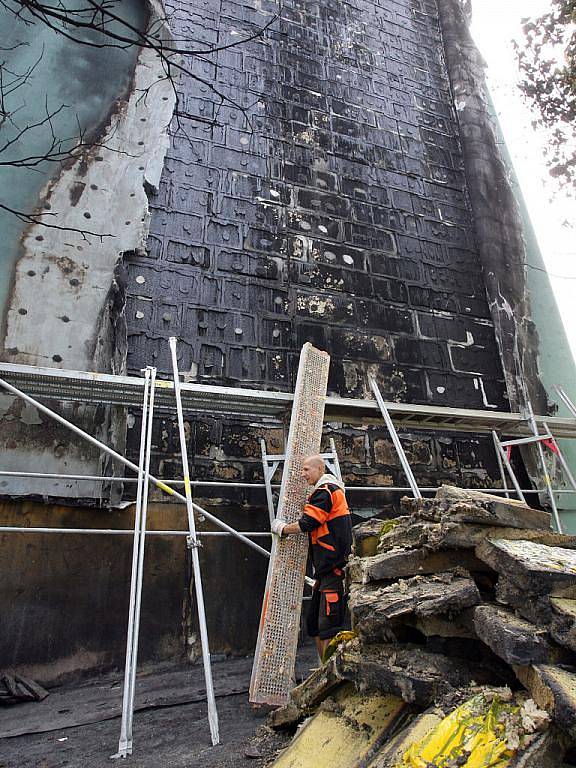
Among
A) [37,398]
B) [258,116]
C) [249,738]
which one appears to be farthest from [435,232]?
[249,738]

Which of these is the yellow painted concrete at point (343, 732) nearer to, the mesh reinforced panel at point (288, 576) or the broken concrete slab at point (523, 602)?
the broken concrete slab at point (523, 602)

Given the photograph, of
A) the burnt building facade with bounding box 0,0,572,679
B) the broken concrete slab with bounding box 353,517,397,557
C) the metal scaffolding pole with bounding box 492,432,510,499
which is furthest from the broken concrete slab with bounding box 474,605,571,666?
the metal scaffolding pole with bounding box 492,432,510,499

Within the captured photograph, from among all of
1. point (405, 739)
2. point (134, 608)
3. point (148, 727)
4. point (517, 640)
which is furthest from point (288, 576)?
point (517, 640)

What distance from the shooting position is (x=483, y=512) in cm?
210

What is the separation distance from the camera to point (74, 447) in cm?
395

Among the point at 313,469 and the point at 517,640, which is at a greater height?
the point at 313,469

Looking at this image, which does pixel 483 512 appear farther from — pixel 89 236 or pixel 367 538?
pixel 89 236

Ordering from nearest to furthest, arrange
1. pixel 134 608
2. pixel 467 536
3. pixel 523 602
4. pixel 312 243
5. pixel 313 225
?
pixel 523 602 → pixel 467 536 → pixel 134 608 → pixel 312 243 → pixel 313 225

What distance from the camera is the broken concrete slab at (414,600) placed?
72.3 inches

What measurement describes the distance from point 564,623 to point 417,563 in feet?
2.29

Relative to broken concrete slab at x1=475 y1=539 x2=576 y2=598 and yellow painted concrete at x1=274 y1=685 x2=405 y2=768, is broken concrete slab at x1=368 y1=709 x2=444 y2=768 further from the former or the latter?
broken concrete slab at x1=475 y1=539 x2=576 y2=598

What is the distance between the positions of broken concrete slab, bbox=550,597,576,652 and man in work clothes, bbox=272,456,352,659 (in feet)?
4.97

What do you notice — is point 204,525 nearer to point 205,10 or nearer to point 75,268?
point 75,268

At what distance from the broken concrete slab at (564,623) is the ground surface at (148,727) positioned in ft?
3.81
